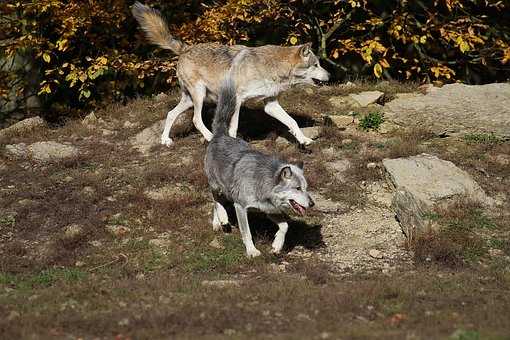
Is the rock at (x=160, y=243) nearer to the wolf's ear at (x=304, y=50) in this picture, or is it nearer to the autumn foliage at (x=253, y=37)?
the wolf's ear at (x=304, y=50)

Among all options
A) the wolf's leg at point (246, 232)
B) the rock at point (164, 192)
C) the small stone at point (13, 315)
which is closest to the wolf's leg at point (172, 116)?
the rock at point (164, 192)

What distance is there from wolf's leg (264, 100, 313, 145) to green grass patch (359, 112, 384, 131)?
1.40 metres

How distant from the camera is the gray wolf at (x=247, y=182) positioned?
9.27m

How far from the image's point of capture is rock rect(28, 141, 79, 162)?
43.5 ft

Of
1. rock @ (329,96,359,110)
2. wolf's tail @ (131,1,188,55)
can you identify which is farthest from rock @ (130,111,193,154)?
rock @ (329,96,359,110)

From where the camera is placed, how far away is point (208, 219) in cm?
1080

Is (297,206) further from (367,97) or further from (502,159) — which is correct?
(367,97)

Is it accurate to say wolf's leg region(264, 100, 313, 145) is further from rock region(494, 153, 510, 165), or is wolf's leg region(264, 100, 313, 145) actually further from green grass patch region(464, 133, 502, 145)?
rock region(494, 153, 510, 165)

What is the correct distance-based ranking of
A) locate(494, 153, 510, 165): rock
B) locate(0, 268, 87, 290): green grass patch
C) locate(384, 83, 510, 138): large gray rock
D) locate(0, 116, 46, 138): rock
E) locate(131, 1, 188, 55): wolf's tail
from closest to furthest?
locate(0, 268, 87, 290): green grass patch → locate(494, 153, 510, 165): rock → locate(384, 83, 510, 138): large gray rock → locate(131, 1, 188, 55): wolf's tail → locate(0, 116, 46, 138): rock

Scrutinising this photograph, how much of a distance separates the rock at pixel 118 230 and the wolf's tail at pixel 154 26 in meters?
4.60

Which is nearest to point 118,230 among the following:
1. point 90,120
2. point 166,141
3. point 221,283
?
point 221,283

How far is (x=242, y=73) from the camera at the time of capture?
42.1 feet

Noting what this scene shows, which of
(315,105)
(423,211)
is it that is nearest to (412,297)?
(423,211)

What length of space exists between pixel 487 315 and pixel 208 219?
4.68 m
